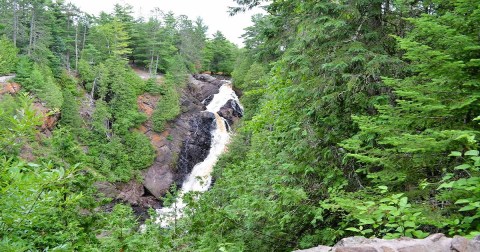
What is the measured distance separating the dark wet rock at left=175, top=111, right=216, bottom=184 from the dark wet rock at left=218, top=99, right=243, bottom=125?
128 centimetres

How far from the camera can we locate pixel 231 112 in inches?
1182

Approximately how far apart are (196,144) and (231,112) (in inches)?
201

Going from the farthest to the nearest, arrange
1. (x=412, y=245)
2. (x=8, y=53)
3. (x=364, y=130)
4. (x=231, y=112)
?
(x=231, y=112) → (x=8, y=53) → (x=364, y=130) → (x=412, y=245)

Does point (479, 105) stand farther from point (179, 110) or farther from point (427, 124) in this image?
point (179, 110)

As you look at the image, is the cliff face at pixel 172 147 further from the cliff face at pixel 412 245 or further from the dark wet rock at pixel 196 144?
the cliff face at pixel 412 245

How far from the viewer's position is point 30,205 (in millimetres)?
2369

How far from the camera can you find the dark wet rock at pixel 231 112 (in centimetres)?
2952

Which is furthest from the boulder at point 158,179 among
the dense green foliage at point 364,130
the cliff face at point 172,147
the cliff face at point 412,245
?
the cliff face at point 412,245

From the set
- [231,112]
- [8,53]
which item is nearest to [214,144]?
[231,112]

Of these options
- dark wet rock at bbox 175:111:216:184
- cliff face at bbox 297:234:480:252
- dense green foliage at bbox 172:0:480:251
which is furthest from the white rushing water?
cliff face at bbox 297:234:480:252

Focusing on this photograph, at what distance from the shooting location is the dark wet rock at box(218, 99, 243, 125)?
29.5 meters

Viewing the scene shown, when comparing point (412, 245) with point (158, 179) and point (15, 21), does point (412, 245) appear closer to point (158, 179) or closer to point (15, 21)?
point (158, 179)

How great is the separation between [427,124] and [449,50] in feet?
2.48

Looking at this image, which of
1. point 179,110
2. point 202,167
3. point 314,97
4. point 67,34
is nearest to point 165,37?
point 67,34
